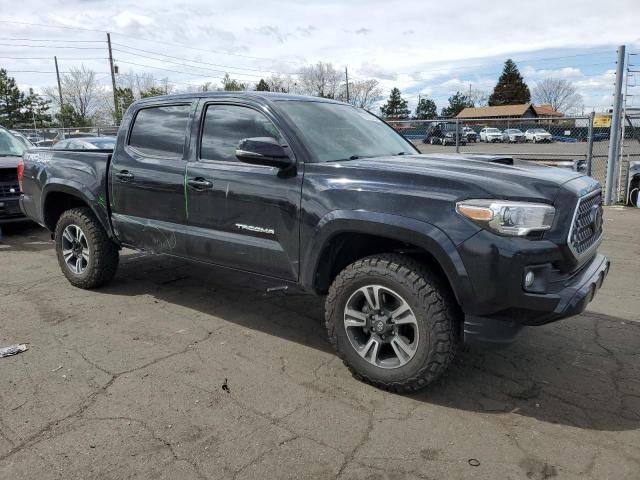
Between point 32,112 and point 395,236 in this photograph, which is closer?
point 395,236

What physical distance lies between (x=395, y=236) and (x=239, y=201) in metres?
1.28

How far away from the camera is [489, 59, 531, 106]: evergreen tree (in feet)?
278

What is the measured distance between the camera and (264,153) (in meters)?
3.43

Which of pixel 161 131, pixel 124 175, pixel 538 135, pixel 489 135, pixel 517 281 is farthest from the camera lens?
pixel 489 135

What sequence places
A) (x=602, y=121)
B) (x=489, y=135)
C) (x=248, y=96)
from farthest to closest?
1. (x=489, y=135)
2. (x=602, y=121)
3. (x=248, y=96)

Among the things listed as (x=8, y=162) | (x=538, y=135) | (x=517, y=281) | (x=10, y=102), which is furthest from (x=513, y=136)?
(x=10, y=102)

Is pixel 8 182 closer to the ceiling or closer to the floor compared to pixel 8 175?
closer to the floor

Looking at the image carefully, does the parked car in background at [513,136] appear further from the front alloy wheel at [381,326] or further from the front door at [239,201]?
the front alloy wheel at [381,326]

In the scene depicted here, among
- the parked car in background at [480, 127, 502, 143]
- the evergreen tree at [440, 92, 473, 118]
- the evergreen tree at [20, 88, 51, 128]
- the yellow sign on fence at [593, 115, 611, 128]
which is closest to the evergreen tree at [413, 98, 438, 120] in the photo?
the evergreen tree at [440, 92, 473, 118]

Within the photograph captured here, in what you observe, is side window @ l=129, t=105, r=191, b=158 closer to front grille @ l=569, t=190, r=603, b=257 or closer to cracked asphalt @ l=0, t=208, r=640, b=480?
cracked asphalt @ l=0, t=208, r=640, b=480

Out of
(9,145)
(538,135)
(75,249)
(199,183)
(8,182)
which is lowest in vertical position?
(75,249)

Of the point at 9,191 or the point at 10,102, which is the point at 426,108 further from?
the point at 9,191

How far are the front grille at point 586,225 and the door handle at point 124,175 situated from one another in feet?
11.4

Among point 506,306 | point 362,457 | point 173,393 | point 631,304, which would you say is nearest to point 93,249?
point 173,393
